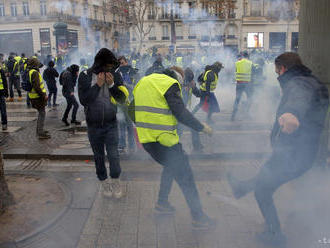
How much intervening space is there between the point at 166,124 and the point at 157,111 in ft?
0.53

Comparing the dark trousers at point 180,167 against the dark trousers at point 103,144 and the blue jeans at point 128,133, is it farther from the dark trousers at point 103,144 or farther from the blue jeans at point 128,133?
the blue jeans at point 128,133

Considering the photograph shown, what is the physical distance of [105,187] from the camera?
15.1 feet

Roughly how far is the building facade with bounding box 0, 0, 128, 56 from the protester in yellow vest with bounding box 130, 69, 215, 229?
1302 inches

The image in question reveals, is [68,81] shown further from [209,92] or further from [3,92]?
[209,92]

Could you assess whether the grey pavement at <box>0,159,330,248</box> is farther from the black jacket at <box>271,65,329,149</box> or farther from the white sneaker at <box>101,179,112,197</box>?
the black jacket at <box>271,65,329,149</box>

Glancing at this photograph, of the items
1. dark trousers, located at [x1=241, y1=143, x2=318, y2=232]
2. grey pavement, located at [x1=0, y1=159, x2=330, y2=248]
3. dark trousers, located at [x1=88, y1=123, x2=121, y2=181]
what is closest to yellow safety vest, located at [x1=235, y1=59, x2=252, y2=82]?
grey pavement, located at [x1=0, y1=159, x2=330, y2=248]

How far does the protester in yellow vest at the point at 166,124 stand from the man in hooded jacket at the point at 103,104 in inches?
25.3

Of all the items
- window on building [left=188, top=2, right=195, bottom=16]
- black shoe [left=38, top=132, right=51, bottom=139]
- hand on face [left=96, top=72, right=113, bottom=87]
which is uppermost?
window on building [left=188, top=2, right=195, bottom=16]

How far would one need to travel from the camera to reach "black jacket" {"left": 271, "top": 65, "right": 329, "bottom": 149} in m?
2.99

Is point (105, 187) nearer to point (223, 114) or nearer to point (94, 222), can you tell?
point (94, 222)

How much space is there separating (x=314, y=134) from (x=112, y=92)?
236cm

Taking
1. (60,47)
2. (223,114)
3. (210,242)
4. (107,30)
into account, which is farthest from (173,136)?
(107,30)

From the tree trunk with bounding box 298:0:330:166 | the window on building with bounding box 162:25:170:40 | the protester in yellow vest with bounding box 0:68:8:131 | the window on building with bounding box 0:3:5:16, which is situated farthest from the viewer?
the window on building with bounding box 162:25:170:40

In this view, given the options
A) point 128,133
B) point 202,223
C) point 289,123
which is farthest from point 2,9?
point 289,123
